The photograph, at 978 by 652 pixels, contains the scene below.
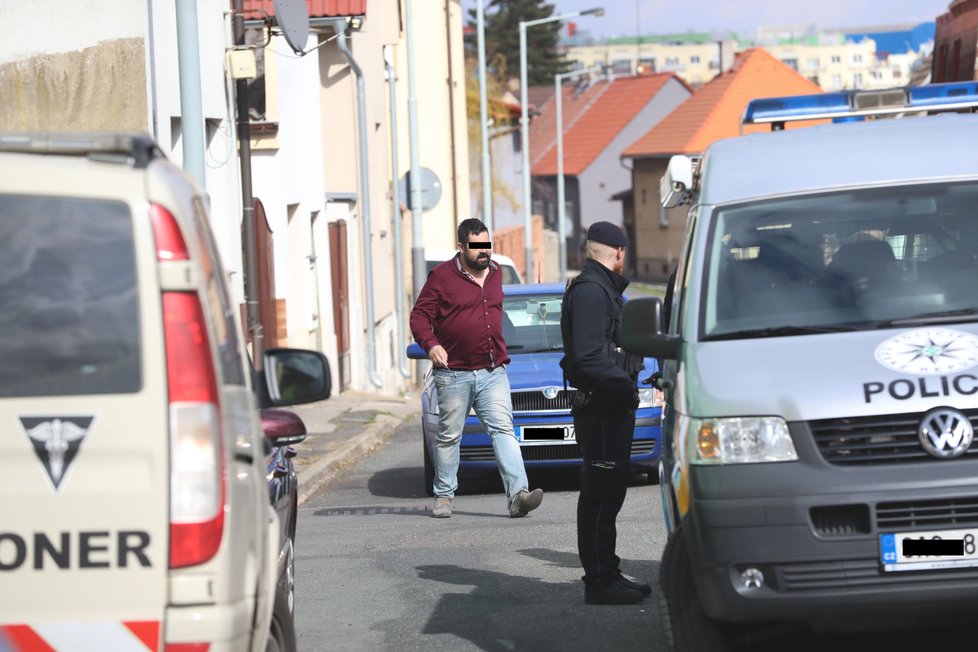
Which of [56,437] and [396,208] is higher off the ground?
[56,437]

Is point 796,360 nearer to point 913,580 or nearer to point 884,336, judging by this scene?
point 884,336

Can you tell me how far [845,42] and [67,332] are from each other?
602 feet

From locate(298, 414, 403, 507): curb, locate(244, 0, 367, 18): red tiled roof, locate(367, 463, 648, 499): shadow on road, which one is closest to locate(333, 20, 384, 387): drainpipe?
locate(244, 0, 367, 18): red tiled roof

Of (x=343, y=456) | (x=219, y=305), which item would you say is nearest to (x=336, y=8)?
(x=343, y=456)

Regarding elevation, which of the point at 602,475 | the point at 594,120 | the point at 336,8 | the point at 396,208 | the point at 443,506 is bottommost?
the point at 443,506

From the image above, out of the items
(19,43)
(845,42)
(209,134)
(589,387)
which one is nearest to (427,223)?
(209,134)

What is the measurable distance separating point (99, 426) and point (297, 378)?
137cm

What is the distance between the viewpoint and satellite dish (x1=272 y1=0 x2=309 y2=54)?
16.0 metres

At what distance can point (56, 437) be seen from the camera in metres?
3.83

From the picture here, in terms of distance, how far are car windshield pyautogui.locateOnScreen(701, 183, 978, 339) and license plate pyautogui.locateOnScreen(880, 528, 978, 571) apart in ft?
2.96

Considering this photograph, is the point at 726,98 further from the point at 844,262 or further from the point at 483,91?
the point at 844,262

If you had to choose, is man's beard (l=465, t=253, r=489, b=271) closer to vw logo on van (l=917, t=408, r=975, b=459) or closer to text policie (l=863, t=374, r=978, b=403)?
text policie (l=863, t=374, r=978, b=403)

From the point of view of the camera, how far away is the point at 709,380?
565cm

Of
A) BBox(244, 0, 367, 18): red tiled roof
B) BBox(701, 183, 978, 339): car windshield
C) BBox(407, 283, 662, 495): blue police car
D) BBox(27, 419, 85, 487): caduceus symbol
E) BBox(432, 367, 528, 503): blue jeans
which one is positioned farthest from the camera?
BBox(244, 0, 367, 18): red tiled roof
